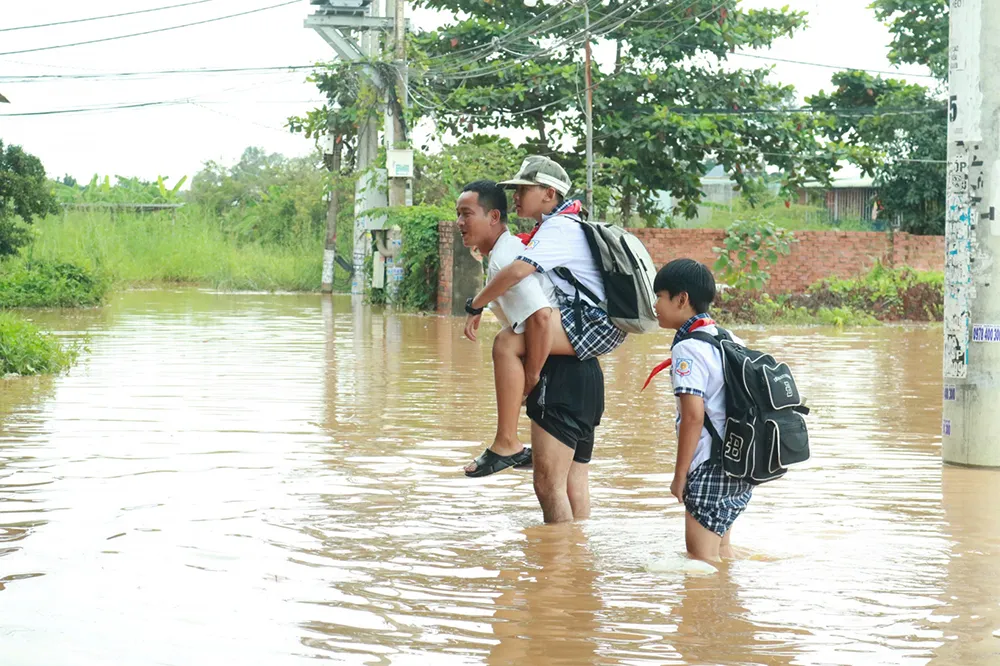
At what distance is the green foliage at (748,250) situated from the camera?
26.5 meters

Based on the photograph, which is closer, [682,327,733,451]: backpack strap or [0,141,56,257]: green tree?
[682,327,733,451]: backpack strap

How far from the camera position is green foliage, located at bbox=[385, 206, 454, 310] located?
26.7 m

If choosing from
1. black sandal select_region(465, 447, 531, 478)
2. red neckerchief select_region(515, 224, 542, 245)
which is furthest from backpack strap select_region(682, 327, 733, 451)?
black sandal select_region(465, 447, 531, 478)

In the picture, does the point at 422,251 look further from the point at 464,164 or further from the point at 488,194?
the point at 488,194

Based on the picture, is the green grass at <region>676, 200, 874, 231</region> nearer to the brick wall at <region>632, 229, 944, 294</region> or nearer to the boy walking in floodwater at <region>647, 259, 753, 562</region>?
the brick wall at <region>632, 229, 944, 294</region>

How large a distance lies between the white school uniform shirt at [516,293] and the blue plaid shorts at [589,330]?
0.07 m

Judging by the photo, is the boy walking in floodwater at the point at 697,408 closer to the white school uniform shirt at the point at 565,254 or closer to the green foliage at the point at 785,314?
the white school uniform shirt at the point at 565,254

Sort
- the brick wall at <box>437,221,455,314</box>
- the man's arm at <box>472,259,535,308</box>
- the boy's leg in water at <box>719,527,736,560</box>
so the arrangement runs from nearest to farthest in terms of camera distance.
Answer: the boy's leg in water at <box>719,527,736,560</box>, the man's arm at <box>472,259,535,308</box>, the brick wall at <box>437,221,455,314</box>

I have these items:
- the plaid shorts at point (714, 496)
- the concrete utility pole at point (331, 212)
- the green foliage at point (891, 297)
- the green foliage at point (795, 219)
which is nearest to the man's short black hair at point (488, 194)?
the plaid shorts at point (714, 496)

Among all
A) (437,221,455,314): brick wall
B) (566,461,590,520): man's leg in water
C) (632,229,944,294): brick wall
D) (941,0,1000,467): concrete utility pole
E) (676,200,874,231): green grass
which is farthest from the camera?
(676,200,874,231): green grass

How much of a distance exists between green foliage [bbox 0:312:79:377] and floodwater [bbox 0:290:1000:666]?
122cm

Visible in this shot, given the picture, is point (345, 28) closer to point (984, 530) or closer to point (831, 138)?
point (831, 138)

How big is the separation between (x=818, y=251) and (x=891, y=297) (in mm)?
4256

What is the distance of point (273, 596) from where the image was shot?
494cm
